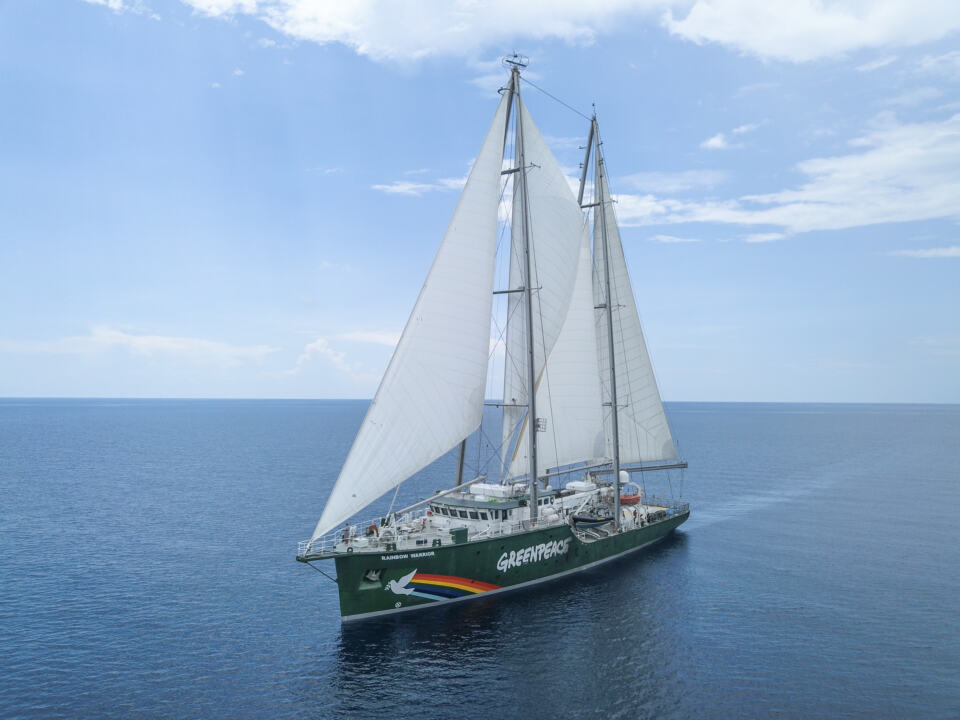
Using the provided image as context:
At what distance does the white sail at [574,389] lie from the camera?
46.8 metres

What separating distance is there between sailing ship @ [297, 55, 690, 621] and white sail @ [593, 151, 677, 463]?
0.12 m

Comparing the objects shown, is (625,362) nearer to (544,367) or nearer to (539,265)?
(544,367)

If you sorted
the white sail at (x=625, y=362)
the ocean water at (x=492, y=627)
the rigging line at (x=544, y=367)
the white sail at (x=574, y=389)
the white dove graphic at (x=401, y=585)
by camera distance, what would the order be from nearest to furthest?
the ocean water at (x=492, y=627) → the white dove graphic at (x=401, y=585) → the rigging line at (x=544, y=367) → the white sail at (x=574, y=389) → the white sail at (x=625, y=362)

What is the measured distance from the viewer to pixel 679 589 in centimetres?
4244

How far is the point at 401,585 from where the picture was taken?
117ft

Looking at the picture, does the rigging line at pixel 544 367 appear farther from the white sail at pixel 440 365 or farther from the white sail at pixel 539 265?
the white sail at pixel 440 365

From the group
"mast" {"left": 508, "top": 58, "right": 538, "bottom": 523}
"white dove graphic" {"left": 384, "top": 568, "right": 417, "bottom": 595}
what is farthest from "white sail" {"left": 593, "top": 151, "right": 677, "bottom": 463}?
"white dove graphic" {"left": 384, "top": 568, "right": 417, "bottom": 595}

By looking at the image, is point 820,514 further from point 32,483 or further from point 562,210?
point 32,483

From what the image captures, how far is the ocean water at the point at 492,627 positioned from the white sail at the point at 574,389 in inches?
361

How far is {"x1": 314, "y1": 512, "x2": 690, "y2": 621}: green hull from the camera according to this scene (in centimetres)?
3475

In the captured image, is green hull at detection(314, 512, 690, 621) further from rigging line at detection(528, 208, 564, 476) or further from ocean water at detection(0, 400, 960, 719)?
rigging line at detection(528, 208, 564, 476)

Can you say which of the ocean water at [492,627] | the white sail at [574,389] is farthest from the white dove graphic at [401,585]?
the white sail at [574,389]

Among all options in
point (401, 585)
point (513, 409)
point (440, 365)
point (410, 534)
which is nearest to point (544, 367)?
point (513, 409)

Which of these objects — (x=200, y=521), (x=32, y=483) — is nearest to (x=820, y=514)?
(x=200, y=521)
